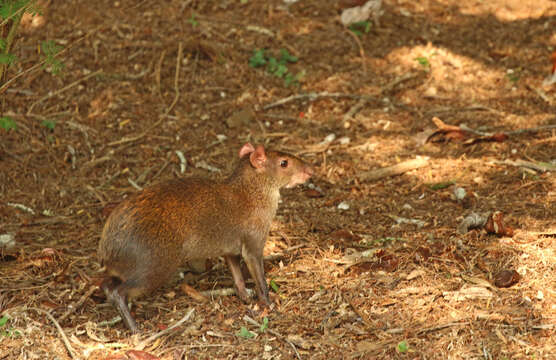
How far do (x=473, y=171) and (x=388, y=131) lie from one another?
125cm

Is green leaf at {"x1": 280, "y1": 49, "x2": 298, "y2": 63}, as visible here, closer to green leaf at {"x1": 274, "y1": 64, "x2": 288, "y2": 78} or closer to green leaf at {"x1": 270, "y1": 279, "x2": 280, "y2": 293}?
green leaf at {"x1": 274, "y1": 64, "x2": 288, "y2": 78}

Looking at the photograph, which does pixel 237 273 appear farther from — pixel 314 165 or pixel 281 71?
pixel 281 71

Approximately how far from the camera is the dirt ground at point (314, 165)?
4207 millimetres

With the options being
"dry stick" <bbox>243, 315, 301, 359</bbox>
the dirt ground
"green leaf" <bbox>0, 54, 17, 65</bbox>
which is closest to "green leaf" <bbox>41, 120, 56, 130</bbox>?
the dirt ground

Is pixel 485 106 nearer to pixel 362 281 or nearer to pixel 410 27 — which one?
pixel 410 27

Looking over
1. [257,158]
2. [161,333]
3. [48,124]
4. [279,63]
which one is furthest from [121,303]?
[279,63]

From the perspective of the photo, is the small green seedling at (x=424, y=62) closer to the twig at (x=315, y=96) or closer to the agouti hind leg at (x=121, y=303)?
the twig at (x=315, y=96)

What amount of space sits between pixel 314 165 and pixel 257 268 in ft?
7.23

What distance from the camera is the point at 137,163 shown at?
6.78m

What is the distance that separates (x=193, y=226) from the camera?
14.8 feet

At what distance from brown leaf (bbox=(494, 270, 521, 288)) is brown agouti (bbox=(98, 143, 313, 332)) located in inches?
62.1

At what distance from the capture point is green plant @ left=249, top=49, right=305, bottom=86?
8062mm

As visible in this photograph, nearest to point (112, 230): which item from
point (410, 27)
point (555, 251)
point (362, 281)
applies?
point (362, 281)

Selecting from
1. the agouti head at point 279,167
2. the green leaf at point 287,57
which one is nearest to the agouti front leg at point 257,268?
the agouti head at point 279,167
